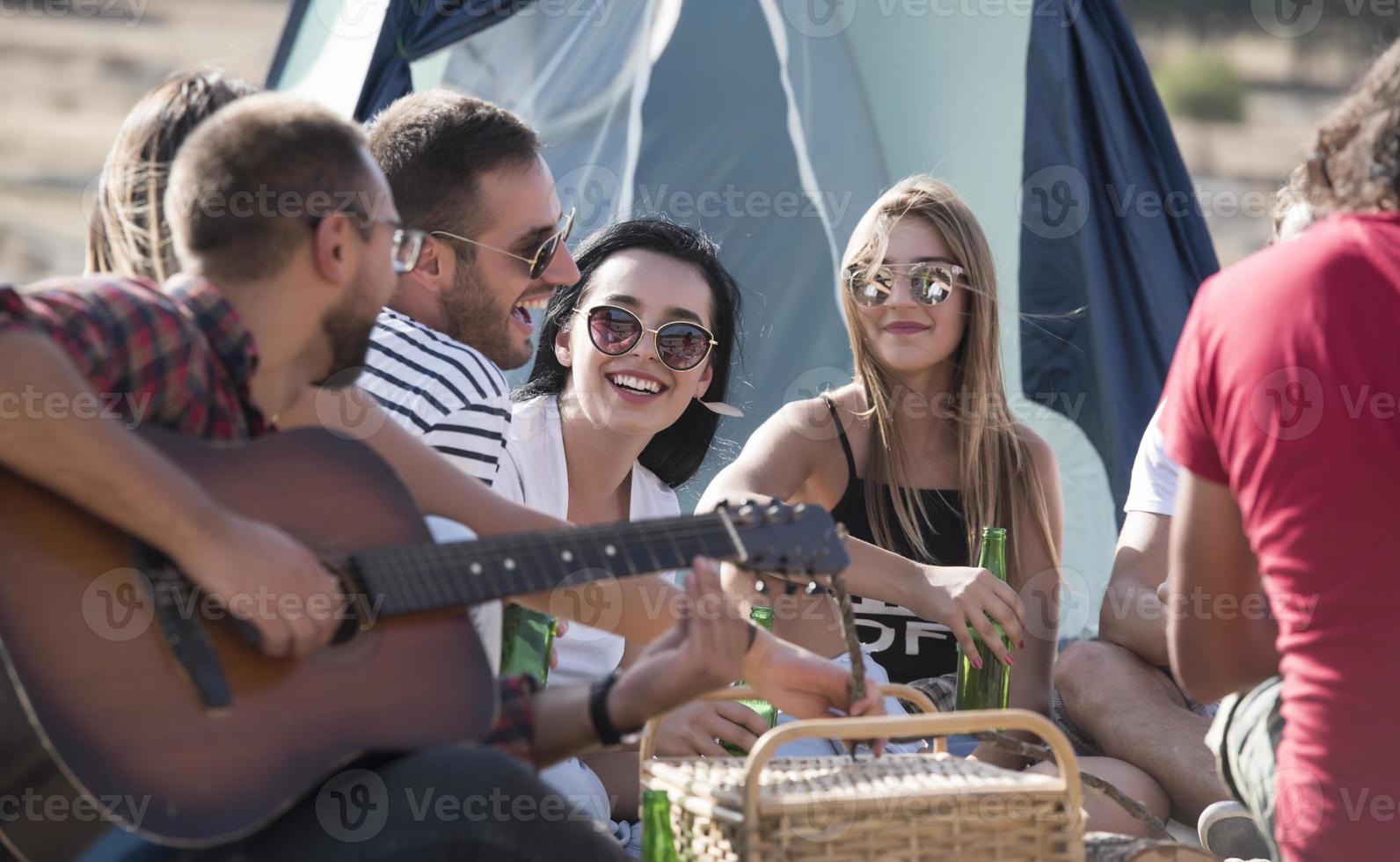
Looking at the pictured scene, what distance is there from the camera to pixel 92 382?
5.05 feet

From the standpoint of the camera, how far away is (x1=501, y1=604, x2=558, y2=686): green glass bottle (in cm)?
232

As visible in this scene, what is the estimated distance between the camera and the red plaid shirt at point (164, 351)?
1.53 meters

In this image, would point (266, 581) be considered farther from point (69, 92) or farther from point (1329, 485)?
point (69, 92)

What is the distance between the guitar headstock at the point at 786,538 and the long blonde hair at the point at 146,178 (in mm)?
908

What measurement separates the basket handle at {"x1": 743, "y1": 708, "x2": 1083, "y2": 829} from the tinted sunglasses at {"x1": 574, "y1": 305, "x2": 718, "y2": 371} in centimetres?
144

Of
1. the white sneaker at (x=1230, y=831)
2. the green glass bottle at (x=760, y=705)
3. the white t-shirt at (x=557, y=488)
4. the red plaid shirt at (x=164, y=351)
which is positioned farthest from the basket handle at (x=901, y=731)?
the white t-shirt at (x=557, y=488)

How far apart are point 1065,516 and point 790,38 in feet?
5.45

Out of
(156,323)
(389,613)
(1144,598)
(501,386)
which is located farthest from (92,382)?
(1144,598)

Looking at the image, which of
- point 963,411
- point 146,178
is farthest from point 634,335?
point 146,178

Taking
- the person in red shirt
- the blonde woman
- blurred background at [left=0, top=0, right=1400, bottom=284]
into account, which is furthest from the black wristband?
blurred background at [left=0, top=0, right=1400, bottom=284]

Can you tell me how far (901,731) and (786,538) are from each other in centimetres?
29

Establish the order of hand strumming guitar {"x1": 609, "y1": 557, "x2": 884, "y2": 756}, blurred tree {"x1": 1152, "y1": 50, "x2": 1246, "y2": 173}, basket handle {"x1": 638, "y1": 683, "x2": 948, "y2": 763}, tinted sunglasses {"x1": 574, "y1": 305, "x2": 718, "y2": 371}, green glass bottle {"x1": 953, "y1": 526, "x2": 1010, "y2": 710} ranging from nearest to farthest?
hand strumming guitar {"x1": 609, "y1": 557, "x2": 884, "y2": 756} < basket handle {"x1": 638, "y1": 683, "x2": 948, "y2": 763} < green glass bottle {"x1": 953, "y1": 526, "x2": 1010, "y2": 710} < tinted sunglasses {"x1": 574, "y1": 305, "x2": 718, "y2": 371} < blurred tree {"x1": 1152, "y1": 50, "x2": 1246, "y2": 173}

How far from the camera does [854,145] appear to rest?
4.32 m

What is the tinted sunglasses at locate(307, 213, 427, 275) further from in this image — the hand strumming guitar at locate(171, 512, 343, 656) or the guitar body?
the hand strumming guitar at locate(171, 512, 343, 656)
